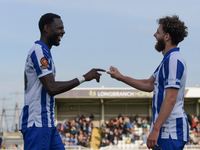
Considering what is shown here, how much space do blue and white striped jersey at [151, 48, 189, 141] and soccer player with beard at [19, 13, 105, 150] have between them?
0.93 m

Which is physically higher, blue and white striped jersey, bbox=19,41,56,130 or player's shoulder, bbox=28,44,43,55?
player's shoulder, bbox=28,44,43,55

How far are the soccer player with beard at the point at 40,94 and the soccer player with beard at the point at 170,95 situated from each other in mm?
968

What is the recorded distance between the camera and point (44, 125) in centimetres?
464

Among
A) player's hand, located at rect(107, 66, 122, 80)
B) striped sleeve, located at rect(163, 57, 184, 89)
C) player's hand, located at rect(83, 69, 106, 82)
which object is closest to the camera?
striped sleeve, located at rect(163, 57, 184, 89)

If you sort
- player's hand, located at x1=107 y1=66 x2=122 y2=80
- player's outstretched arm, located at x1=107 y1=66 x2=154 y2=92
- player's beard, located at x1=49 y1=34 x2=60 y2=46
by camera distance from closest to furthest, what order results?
player's beard, located at x1=49 y1=34 x2=60 y2=46
player's outstretched arm, located at x1=107 y1=66 x2=154 y2=92
player's hand, located at x1=107 y1=66 x2=122 y2=80

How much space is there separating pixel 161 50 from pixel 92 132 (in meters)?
27.2

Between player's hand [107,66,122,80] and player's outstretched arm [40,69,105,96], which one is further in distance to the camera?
player's hand [107,66,122,80]

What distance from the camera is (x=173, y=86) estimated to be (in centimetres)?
422

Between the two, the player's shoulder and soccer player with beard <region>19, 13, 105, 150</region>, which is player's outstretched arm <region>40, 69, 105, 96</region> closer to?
soccer player with beard <region>19, 13, 105, 150</region>

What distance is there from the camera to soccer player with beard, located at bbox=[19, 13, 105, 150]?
180 inches

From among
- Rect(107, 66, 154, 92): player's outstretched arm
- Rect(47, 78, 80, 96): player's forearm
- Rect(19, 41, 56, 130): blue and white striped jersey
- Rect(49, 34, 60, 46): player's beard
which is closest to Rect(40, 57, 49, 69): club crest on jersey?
Rect(19, 41, 56, 130): blue and white striped jersey

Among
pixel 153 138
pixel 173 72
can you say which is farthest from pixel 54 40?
pixel 153 138

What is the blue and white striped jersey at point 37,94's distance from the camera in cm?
461

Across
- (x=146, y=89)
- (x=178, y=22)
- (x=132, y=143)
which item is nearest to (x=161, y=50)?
(x=178, y=22)
